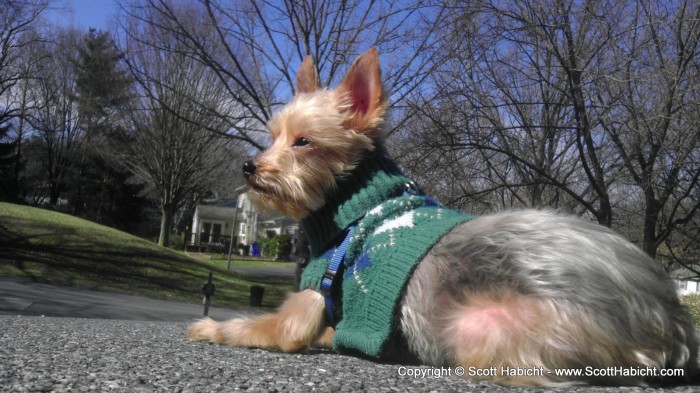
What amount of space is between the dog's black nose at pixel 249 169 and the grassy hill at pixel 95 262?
62.4 ft

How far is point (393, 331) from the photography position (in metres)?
3.43

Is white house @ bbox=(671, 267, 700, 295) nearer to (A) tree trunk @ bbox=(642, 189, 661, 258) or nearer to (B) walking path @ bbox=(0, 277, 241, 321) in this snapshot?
(A) tree trunk @ bbox=(642, 189, 661, 258)

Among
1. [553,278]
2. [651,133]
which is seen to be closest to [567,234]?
[553,278]

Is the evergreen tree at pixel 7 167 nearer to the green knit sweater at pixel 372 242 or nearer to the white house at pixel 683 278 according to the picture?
the white house at pixel 683 278

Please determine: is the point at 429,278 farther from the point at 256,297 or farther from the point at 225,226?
the point at 225,226

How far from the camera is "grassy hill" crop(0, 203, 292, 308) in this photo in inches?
865

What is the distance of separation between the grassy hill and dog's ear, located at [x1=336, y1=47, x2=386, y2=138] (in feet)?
63.1

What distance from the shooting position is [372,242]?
3.65 meters

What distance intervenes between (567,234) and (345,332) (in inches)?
54.9

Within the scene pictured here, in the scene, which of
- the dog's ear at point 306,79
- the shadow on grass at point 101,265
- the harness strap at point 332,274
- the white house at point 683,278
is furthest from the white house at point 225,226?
the harness strap at point 332,274

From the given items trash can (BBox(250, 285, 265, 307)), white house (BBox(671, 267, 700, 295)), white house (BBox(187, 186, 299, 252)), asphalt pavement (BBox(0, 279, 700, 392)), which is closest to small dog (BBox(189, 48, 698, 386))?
asphalt pavement (BBox(0, 279, 700, 392))

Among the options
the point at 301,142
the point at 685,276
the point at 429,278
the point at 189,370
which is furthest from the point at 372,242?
the point at 685,276

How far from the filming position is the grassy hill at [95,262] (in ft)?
72.1

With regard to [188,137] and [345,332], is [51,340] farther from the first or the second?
[188,137]
